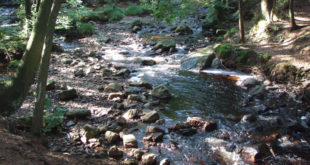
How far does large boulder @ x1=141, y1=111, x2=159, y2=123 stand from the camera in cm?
757

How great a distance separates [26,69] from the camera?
18.8ft

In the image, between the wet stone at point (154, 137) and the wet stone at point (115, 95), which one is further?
the wet stone at point (115, 95)

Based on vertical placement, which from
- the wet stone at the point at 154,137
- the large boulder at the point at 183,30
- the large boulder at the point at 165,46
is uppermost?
the large boulder at the point at 183,30

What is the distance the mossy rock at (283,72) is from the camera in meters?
10.1

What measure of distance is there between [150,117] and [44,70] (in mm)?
3545

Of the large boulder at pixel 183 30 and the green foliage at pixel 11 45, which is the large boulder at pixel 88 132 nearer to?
the green foliage at pixel 11 45

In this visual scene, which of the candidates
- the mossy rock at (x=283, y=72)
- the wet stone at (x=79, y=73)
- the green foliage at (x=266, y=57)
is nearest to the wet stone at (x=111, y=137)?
the wet stone at (x=79, y=73)

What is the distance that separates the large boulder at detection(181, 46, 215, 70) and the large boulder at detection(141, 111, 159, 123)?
575 centimetres

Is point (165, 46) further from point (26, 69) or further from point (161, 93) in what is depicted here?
point (26, 69)

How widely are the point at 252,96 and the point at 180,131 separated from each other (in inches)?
154

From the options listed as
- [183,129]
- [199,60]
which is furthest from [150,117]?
[199,60]

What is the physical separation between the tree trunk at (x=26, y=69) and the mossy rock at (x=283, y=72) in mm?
8849

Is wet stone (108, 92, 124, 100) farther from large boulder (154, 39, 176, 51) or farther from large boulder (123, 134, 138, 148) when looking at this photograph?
large boulder (154, 39, 176, 51)

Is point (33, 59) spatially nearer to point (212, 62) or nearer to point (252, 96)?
point (252, 96)
